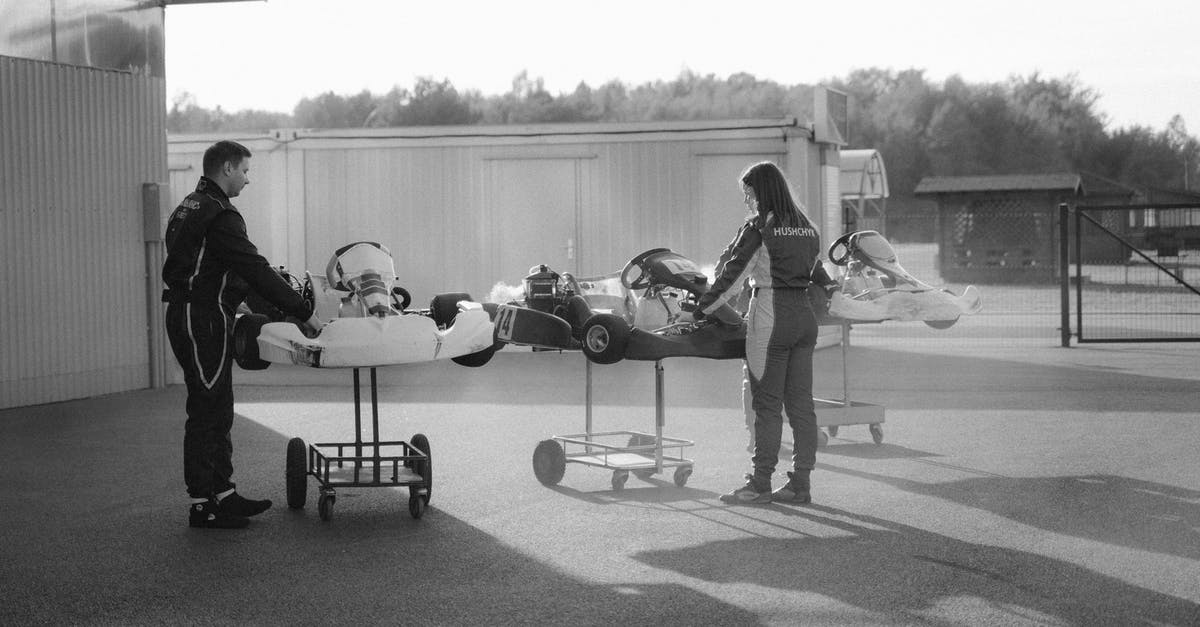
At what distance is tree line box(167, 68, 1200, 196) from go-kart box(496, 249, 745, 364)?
76.1 metres

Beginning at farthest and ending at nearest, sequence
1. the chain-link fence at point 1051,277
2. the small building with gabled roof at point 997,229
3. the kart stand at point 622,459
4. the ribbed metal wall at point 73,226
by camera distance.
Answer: the small building with gabled roof at point 997,229 → the chain-link fence at point 1051,277 → the ribbed metal wall at point 73,226 → the kart stand at point 622,459

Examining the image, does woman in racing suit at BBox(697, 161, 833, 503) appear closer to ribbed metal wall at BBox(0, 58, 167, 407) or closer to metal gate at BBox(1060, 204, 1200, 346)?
ribbed metal wall at BBox(0, 58, 167, 407)

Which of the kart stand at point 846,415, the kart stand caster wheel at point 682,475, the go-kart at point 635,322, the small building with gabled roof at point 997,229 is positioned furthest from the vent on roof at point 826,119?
the small building with gabled roof at point 997,229

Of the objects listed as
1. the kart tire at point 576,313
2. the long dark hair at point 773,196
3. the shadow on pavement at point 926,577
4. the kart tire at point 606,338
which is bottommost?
the shadow on pavement at point 926,577

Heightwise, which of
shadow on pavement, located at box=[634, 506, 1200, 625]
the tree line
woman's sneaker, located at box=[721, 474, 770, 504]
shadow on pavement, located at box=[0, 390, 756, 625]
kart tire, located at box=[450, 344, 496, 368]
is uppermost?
the tree line

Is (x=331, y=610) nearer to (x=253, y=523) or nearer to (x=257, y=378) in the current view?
(x=253, y=523)

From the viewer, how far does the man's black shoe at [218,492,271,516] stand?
8.41 m

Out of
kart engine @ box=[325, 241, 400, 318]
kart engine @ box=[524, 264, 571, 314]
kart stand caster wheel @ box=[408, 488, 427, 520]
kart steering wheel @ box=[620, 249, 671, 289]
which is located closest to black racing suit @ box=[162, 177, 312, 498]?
kart engine @ box=[325, 241, 400, 318]

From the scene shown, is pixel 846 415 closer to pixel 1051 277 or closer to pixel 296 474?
pixel 296 474

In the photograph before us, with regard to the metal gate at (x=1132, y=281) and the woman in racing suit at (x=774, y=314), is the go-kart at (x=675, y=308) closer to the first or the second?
the woman in racing suit at (x=774, y=314)

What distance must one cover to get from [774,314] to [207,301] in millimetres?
3263

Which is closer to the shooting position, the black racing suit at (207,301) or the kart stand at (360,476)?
the black racing suit at (207,301)

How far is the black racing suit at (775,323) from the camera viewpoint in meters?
8.80

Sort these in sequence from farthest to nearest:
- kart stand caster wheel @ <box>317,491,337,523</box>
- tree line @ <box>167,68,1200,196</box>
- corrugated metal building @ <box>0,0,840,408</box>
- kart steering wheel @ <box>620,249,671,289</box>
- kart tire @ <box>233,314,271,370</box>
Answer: tree line @ <box>167,68,1200,196</box> → corrugated metal building @ <box>0,0,840,408</box> → kart steering wheel @ <box>620,249,671,289</box> → kart stand caster wheel @ <box>317,491,337,523</box> → kart tire @ <box>233,314,271,370</box>
